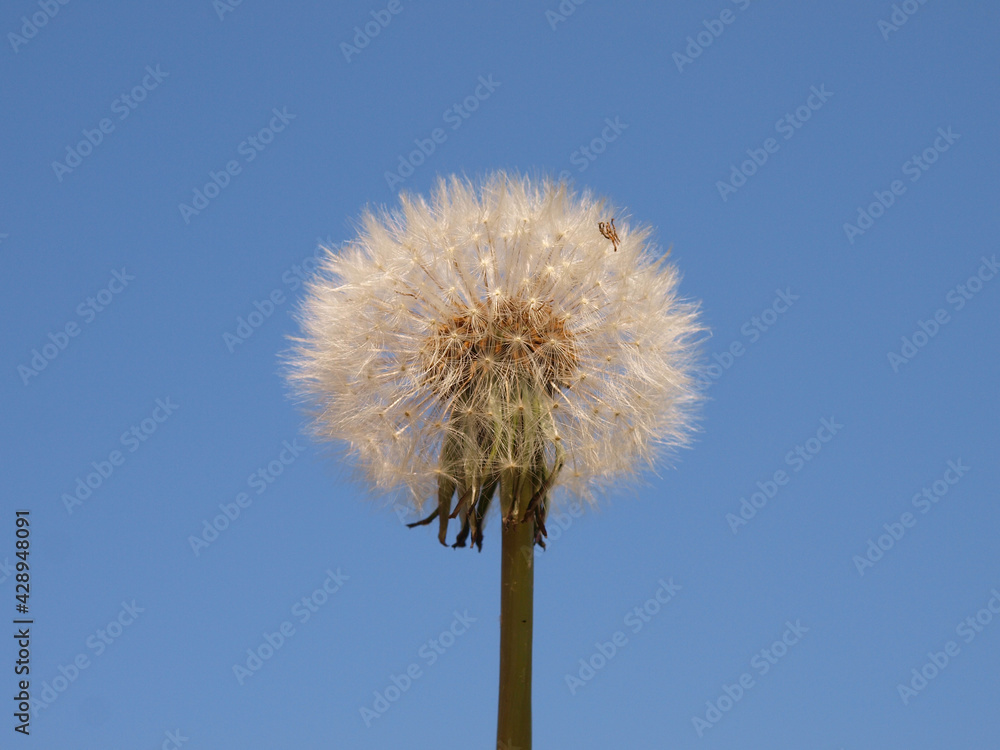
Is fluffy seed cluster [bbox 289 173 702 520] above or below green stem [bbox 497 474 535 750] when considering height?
above

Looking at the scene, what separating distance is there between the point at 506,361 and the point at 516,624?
2013 millimetres

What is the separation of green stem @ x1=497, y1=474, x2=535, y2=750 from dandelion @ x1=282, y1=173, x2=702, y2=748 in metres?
0.01

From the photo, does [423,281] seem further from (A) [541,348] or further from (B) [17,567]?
(B) [17,567]

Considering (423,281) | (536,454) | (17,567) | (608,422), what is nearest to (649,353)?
(608,422)

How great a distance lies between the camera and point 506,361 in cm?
906

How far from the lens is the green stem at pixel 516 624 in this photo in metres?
8.60

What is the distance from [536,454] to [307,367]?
7.27ft

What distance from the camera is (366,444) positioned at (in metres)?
9.41

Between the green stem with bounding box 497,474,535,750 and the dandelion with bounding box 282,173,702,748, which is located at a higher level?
the dandelion with bounding box 282,173,702,748

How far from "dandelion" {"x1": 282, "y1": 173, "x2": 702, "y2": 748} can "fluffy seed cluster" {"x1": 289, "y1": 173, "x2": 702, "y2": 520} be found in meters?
0.01

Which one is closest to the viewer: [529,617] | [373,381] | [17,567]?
[529,617]

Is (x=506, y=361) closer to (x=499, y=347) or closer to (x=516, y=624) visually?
(x=499, y=347)

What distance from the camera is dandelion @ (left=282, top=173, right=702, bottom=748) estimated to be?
29.1ft

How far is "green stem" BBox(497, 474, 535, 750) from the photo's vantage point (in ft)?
28.2
